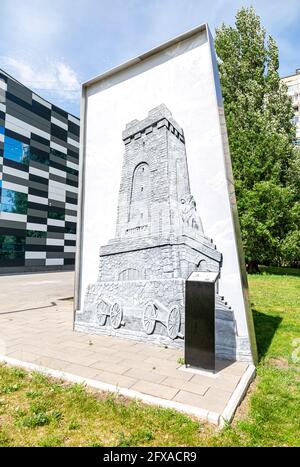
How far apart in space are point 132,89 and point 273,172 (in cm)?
1521

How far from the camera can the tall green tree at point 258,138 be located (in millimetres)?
18312

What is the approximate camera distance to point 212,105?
5.85m

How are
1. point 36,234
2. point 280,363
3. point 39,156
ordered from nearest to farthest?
point 280,363
point 36,234
point 39,156

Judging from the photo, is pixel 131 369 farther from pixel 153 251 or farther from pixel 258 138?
pixel 258 138

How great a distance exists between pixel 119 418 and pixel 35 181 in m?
29.2

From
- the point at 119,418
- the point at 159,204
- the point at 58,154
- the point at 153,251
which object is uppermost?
the point at 58,154

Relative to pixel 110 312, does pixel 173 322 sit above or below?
below

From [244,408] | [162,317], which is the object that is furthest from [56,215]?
[244,408]

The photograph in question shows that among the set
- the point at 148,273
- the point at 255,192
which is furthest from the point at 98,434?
the point at 255,192

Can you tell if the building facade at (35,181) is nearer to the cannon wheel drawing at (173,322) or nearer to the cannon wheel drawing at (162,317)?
the cannon wheel drawing at (162,317)

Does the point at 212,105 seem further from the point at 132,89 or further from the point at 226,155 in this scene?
the point at 132,89

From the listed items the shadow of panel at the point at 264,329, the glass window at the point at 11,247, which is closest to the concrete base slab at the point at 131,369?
the shadow of panel at the point at 264,329

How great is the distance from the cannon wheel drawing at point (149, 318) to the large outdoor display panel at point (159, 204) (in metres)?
0.02

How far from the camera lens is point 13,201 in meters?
26.6
